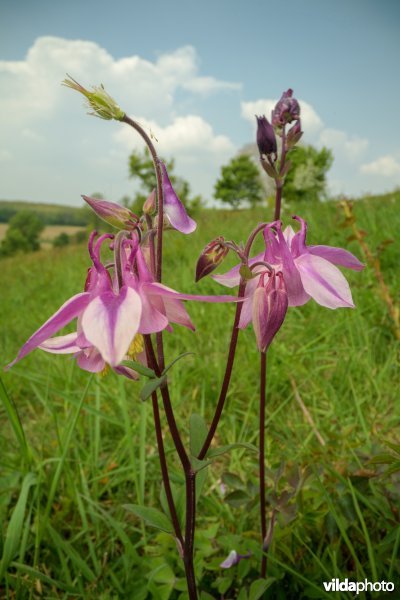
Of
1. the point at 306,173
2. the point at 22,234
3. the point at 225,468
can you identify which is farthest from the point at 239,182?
the point at 225,468

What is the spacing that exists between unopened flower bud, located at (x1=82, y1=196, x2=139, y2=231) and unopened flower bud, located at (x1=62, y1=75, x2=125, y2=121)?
0.15 m

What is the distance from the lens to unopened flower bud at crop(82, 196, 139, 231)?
883 mm

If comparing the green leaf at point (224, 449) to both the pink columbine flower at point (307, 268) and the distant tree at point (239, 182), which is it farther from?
the distant tree at point (239, 182)

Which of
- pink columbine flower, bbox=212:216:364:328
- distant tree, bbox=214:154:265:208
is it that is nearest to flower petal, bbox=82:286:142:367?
pink columbine flower, bbox=212:216:364:328

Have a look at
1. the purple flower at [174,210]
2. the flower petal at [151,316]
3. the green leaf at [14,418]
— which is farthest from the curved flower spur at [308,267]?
the green leaf at [14,418]

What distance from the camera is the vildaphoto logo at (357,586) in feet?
3.93

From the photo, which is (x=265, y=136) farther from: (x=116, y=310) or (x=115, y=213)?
(x=116, y=310)

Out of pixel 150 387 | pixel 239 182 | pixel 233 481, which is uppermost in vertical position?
pixel 239 182

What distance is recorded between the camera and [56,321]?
0.79 meters

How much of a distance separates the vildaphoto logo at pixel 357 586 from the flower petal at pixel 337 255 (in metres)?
0.78

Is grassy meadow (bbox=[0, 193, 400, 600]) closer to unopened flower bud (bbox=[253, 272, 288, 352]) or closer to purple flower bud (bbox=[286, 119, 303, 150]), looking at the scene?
unopened flower bud (bbox=[253, 272, 288, 352])

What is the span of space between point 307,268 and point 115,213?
377 millimetres

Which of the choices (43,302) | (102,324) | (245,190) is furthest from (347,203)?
(245,190)

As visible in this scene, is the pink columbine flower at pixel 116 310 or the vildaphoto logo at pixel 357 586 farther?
the vildaphoto logo at pixel 357 586
